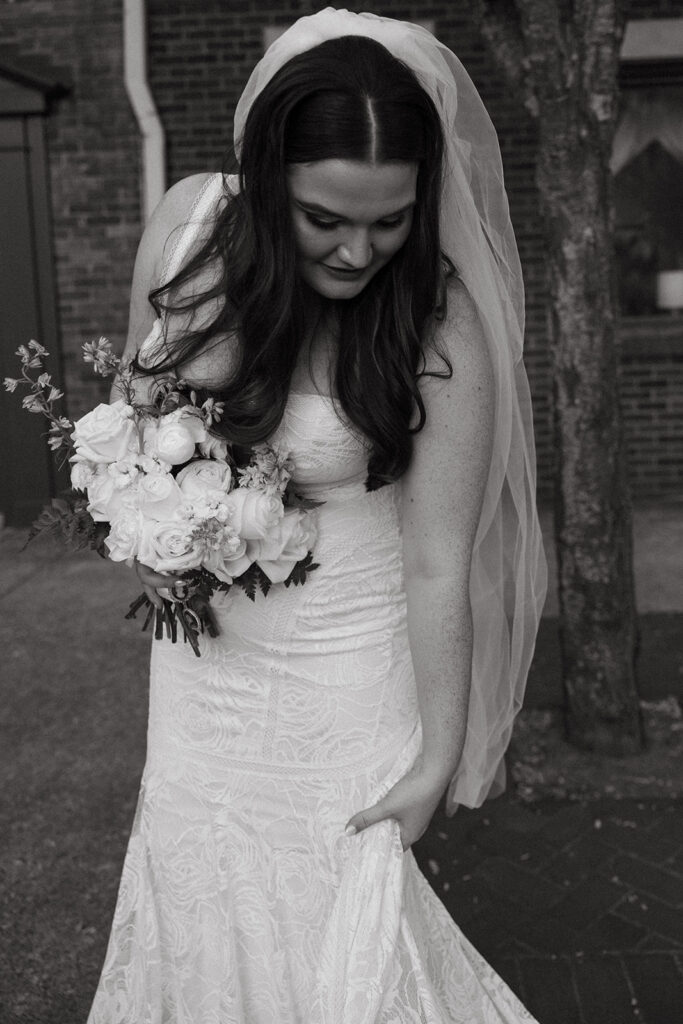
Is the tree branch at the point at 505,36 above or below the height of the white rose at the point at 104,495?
above

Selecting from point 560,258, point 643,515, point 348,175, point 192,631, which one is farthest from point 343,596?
point 643,515

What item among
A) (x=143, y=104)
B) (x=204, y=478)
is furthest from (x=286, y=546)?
(x=143, y=104)

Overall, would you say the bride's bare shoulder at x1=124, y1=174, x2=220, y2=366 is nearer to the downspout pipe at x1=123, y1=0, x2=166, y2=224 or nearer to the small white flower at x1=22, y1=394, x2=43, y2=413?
the small white flower at x1=22, y1=394, x2=43, y2=413

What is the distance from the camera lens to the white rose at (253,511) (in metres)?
1.83

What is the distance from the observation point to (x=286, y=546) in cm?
192

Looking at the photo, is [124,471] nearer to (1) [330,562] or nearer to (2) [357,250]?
(1) [330,562]

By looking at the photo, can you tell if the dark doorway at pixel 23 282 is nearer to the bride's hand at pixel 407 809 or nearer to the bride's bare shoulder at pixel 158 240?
the bride's bare shoulder at pixel 158 240

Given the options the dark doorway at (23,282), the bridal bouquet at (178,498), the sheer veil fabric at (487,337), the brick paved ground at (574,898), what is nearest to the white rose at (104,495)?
the bridal bouquet at (178,498)

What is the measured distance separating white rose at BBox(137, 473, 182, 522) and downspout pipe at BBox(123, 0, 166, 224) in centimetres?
576

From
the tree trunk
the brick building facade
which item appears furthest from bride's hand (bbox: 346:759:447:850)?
the brick building facade

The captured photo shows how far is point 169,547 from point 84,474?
0.82 feet

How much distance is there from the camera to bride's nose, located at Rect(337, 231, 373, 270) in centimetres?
173

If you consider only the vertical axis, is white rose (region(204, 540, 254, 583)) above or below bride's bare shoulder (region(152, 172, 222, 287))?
below

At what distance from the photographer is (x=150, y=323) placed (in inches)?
80.7
